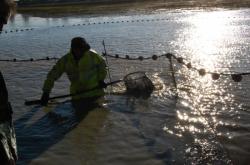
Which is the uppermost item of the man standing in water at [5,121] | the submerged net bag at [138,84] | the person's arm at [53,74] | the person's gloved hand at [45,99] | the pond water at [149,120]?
the man standing in water at [5,121]

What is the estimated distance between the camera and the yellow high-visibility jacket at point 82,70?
356 inches

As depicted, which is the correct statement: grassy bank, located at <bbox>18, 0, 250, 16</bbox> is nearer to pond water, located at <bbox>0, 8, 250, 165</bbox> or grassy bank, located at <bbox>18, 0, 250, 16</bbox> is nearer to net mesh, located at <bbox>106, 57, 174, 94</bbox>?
net mesh, located at <bbox>106, 57, 174, 94</bbox>

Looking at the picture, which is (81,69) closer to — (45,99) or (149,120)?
(45,99)

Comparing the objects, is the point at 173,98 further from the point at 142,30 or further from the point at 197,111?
the point at 142,30

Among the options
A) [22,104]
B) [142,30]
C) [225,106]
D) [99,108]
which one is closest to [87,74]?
[99,108]

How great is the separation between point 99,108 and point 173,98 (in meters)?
1.69

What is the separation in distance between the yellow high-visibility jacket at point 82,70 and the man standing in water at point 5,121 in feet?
17.5

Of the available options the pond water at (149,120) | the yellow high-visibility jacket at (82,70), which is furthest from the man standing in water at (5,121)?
the yellow high-visibility jacket at (82,70)

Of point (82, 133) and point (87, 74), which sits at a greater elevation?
point (87, 74)

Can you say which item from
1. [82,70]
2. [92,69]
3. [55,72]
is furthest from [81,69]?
[55,72]

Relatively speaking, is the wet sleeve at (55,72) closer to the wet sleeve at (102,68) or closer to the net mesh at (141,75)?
the wet sleeve at (102,68)

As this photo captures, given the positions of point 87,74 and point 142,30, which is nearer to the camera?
point 87,74

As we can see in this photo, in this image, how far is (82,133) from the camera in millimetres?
8250

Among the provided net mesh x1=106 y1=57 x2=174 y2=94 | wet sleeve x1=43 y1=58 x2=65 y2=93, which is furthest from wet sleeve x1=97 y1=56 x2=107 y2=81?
net mesh x1=106 y1=57 x2=174 y2=94
